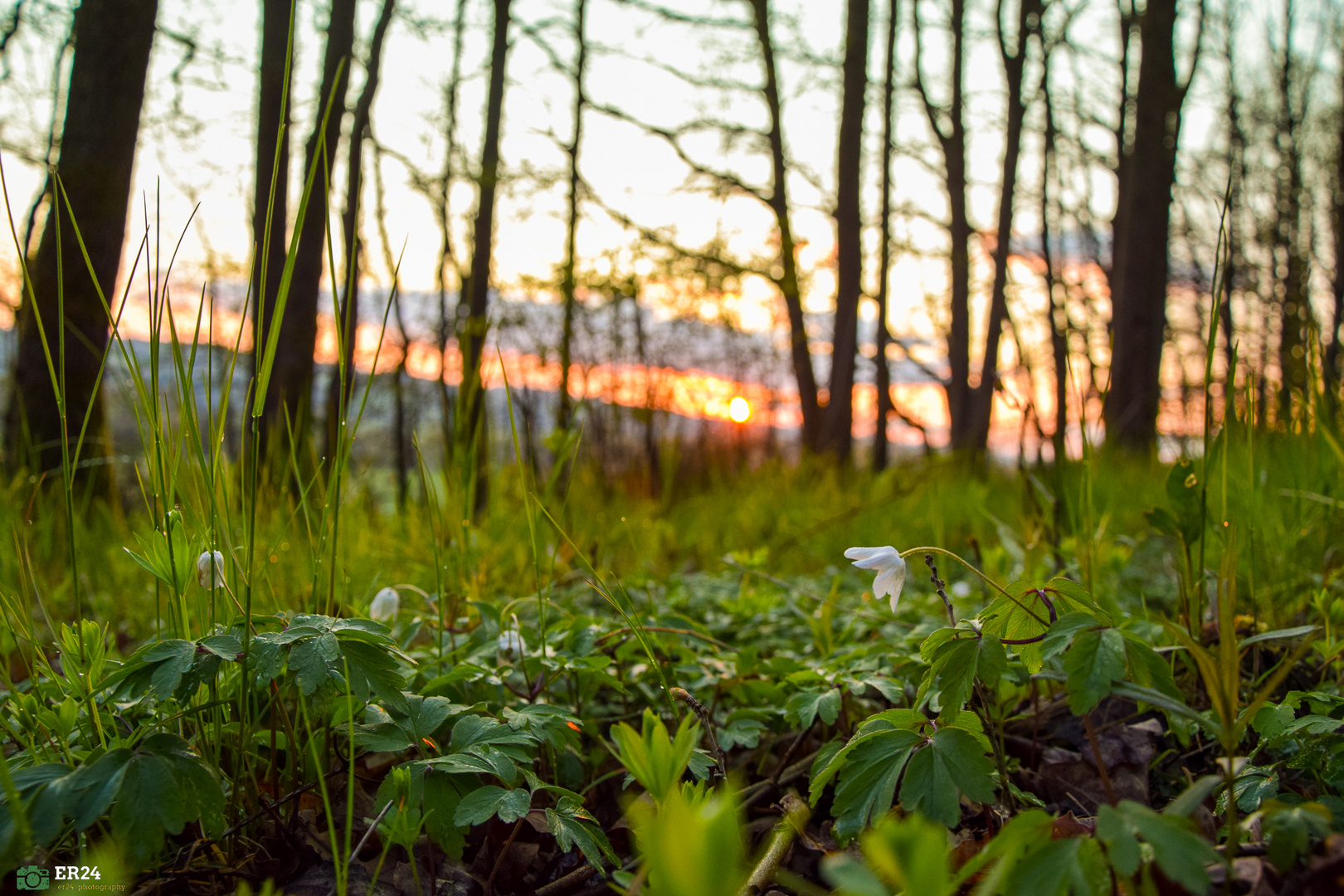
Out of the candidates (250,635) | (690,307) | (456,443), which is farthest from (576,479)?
(690,307)

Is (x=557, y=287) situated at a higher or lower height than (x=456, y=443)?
higher

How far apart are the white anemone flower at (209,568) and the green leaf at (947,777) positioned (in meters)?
0.85

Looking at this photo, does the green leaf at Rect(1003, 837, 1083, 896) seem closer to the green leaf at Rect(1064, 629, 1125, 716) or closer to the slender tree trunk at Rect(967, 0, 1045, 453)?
the green leaf at Rect(1064, 629, 1125, 716)

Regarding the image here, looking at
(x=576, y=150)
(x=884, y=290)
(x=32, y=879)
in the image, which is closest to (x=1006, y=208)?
(x=884, y=290)

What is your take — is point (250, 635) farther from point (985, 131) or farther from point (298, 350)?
point (985, 131)

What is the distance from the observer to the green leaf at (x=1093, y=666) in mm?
686

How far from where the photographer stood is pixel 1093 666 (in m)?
0.70

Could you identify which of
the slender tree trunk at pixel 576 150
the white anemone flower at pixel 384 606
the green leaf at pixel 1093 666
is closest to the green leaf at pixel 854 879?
the green leaf at pixel 1093 666

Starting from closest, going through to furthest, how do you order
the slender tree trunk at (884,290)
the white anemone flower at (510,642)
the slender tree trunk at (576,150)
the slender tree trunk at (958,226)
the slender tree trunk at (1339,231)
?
the white anemone flower at (510,642), the slender tree trunk at (576,150), the slender tree trunk at (884,290), the slender tree trunk at (958,226), the slender tree trunk at (1339,231)

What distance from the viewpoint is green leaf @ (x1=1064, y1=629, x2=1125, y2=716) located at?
0.69 m

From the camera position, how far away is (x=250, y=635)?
0.94 m

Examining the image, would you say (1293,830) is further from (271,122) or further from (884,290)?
(884,290)

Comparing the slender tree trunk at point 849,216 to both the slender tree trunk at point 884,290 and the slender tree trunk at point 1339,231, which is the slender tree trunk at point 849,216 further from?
the slender tree trunk at point 1339,231

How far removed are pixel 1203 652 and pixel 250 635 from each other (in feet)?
3.43
